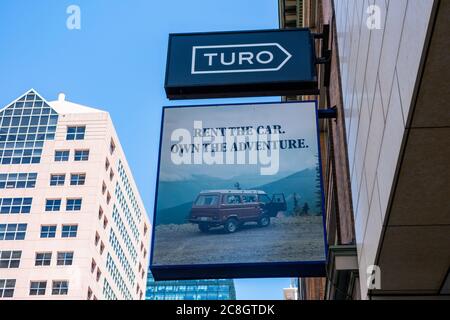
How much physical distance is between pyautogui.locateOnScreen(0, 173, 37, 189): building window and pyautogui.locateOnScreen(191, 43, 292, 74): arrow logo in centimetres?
7450

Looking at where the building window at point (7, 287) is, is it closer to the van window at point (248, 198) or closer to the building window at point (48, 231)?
the building window at point (48, 231)

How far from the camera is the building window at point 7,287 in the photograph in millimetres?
74312

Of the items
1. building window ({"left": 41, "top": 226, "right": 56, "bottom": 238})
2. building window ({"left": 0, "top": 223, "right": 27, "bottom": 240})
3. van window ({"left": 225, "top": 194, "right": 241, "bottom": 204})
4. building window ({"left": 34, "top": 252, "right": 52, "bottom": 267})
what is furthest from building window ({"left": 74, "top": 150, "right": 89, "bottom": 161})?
van window ({"left": 225, "top": 194, "right": 241, "bottom": 204})

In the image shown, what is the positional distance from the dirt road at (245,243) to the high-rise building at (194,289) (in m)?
150

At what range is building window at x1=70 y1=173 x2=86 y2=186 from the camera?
7925 centimetres

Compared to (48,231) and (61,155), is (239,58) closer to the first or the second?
(48,231)

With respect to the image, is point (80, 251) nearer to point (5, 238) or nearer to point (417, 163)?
point (5, 238)

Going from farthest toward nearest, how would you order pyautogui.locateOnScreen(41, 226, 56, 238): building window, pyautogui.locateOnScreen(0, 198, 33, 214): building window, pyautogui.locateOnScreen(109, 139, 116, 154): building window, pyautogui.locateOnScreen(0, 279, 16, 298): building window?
pyautogui.locateOnScreen(109, 139, 116, 154): building window → pyautogui.locateOnScreen(0, 198, 33, 214): building window → pyautogui.locateOnScreen(41, 226, 56, 238): building window → pyautogui.locateOnScreen(0, 279, 16, 298): building window

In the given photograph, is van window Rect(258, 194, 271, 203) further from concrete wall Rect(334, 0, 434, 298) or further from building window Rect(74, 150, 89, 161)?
building window Rect(74, 150, 89, 161)

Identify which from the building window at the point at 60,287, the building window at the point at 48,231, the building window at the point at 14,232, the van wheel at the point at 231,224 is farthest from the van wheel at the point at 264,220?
the building window at the point at 14,232

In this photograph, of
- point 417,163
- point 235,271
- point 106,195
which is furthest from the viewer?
point 106,195

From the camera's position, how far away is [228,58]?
10859 mm
